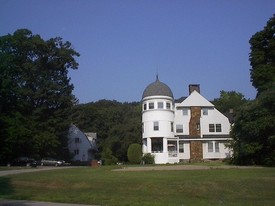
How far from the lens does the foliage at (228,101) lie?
86944 millimetres

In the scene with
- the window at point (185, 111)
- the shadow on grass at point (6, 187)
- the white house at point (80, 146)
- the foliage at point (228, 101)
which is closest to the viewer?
the shadow on grass at point (6, 187)

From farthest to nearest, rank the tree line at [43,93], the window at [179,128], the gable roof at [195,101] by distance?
the gable roof at [195,101]
the window at [179,128]
the tree line at [43,93]

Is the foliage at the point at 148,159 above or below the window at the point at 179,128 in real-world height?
below

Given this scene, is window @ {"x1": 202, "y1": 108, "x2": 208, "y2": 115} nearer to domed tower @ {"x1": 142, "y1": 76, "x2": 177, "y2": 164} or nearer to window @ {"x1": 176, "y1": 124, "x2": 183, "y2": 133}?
window @ {"x1": 176, "y1": 124, "x2": 183, "y2": 133}

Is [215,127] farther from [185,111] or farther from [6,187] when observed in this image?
[6,187]

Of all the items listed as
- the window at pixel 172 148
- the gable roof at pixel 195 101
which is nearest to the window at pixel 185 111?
the gable roof at pixel 195 101

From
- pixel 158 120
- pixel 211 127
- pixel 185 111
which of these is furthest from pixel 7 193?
pixel 211 127

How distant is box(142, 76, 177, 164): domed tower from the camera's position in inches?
2173

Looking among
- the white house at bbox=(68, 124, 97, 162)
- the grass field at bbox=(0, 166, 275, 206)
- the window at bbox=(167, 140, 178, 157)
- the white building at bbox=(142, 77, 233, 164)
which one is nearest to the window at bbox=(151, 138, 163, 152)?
the white building at bbox=(142, 77, 233, 164)

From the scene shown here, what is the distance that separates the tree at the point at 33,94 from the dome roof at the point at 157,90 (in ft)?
44.8

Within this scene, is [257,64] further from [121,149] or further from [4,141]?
[4,141]

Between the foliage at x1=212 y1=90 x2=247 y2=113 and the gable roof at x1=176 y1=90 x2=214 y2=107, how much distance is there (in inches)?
906

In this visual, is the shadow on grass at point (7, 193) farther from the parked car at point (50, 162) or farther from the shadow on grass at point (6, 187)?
the parked car at point (50, 162)

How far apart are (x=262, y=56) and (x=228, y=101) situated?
130 feet
